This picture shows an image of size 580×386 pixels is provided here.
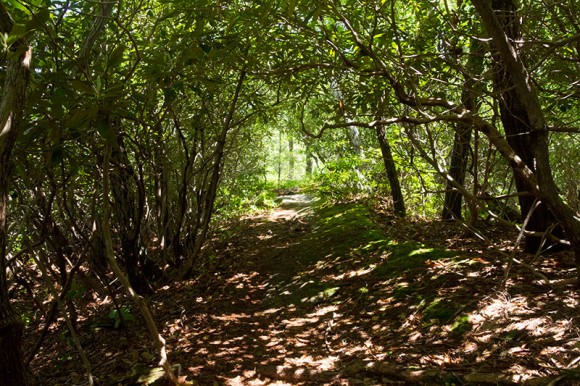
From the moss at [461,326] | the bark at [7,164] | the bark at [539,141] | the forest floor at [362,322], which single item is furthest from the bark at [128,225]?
the bark at [539,141]

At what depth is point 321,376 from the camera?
3441 mm

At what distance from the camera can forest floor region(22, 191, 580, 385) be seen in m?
3.09

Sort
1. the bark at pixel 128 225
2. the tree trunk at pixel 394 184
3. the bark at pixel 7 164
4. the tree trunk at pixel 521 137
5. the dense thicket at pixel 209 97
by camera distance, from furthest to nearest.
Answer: the tree trunk at pixel 394 184, the bark at pixel 128 225, the tree trunk at pixel 521 137, the dense thicket at pixel 209 97, the bark at pixel 7 164

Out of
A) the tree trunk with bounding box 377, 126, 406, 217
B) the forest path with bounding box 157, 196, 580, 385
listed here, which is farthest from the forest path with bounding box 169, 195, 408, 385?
the tree trunk with bounding box 377, 126, 406, 217

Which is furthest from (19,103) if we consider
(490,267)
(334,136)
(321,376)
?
(334,136)

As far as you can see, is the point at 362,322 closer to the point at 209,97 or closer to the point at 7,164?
the point at 7,164

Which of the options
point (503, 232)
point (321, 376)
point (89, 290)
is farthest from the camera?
point (89, 290)

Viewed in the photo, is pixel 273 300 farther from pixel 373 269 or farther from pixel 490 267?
pixel 490 267

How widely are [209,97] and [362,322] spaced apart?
11.7ft

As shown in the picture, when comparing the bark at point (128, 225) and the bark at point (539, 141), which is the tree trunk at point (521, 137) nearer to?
the bark at point (539, 141)

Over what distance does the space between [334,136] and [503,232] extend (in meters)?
11.5

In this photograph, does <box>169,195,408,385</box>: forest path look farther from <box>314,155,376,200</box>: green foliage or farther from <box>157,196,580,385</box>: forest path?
<box>314,155,376,200</box>: green foliage

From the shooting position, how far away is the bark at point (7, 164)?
2.31m

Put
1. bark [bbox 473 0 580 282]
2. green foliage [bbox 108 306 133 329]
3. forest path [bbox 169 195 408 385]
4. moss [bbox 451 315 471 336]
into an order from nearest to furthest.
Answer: bark [bbox 473 0 580 282]
moss [bbox 451 315 471 336]
forest path [bbox 169 195 408 385]
green foliage [bbox 108 306 133 329]
